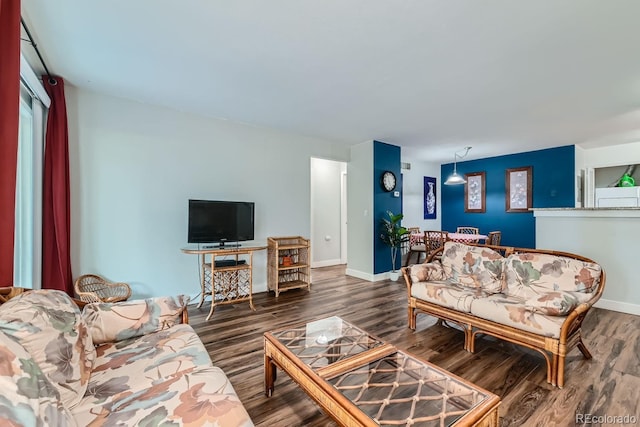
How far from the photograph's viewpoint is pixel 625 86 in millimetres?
2748

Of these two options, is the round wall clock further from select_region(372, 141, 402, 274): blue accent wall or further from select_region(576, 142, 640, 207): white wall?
select_region(576, 142, 640, 207): white wall

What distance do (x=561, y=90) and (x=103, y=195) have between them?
4964 mm

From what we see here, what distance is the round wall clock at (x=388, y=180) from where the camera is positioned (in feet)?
15.9

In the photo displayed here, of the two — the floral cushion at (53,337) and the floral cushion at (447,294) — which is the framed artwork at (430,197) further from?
the floral cushion at (53,337)

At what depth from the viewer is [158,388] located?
3.82ft

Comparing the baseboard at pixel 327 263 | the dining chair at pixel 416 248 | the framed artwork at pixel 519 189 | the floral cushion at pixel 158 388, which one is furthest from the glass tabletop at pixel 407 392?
the framed artwork at pixel 519 189

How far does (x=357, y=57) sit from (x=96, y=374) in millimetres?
2613

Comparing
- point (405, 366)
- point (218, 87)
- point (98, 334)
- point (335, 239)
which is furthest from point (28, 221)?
point (335, 239)

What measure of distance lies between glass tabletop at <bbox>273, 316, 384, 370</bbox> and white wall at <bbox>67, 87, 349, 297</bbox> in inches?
86.3

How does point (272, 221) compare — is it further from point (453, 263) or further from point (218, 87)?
point (453, 263)

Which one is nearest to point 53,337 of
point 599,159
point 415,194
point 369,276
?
point 369,276

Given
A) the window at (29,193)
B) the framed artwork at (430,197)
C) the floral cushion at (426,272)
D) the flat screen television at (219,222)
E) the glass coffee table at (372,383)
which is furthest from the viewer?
the framed artwork at (430,197)

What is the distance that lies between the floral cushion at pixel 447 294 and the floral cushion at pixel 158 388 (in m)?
2.05

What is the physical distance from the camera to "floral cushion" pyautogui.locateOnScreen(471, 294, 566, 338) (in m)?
1.94
